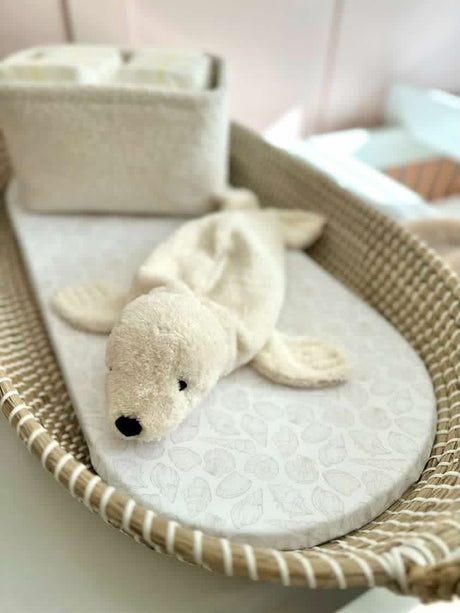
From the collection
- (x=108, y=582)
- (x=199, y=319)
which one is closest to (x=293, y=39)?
(x=199, y=319)

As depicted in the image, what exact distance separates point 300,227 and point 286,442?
54cm

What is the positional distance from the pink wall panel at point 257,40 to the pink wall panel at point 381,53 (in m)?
0.07

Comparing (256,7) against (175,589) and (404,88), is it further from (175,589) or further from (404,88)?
(175,589)

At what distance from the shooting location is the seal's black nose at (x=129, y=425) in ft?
2.09

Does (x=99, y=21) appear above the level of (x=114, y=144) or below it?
above

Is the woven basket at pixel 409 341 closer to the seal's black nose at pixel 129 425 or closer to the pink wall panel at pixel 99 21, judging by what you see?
the seal's black nose at pixel 129 425

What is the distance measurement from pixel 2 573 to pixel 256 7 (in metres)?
1.43

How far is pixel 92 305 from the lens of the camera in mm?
879

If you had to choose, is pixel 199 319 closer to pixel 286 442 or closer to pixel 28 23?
pixel 286 442

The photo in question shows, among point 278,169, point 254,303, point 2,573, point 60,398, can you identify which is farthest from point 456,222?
point 2,573

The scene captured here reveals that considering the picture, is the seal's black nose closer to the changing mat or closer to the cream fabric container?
the changing mat

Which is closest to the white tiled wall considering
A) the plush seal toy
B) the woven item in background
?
the woven item in background

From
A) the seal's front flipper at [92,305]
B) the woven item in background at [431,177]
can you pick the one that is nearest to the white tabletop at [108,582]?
the seal's front flipper at [92,305]

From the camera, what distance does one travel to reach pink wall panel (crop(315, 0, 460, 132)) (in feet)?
5.23
